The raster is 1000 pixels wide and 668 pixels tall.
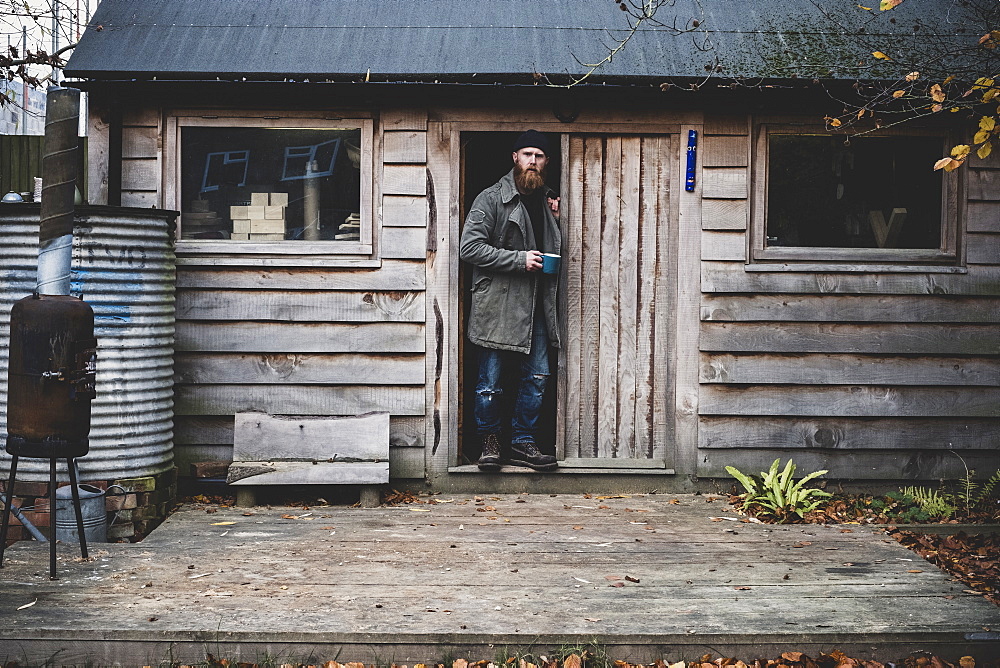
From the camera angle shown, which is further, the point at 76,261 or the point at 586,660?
the point at 76,261

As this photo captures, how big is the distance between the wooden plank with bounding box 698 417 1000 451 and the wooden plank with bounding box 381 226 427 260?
221 centimetres

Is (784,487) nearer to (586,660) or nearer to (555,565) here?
(555,565)

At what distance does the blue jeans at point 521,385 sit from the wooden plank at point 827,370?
42.6 inches

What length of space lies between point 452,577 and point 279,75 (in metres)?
3.34

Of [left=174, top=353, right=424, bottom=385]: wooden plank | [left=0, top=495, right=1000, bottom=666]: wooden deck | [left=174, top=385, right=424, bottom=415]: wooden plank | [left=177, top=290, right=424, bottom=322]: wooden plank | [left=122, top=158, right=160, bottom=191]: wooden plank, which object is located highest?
[left=122, top=158, right=160, bottom=191]: wooden plank

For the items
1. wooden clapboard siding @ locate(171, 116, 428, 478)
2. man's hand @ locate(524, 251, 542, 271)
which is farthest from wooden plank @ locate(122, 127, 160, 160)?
man's hand @ locate(524, 251, 542, 271)

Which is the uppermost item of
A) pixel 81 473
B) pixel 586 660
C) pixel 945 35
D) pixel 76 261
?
pixel 945 35

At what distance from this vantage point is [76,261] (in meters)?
5.41

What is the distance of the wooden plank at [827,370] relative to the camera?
6.54 m

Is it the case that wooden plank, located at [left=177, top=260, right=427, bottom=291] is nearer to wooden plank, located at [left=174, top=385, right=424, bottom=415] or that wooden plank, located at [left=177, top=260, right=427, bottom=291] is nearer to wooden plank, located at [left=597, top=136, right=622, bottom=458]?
wooden plank, located at [left=174, top=385, right=424, bottom=415]

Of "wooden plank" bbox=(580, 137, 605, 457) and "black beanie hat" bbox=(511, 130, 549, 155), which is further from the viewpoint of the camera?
"wooden plank" bbox=(580, 137, 605, 457)

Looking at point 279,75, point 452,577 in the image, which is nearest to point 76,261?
point 279,75

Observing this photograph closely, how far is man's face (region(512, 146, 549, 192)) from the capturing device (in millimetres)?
6398

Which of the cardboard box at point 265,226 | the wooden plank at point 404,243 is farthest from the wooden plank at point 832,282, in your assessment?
the cardboard box at point 265,226
